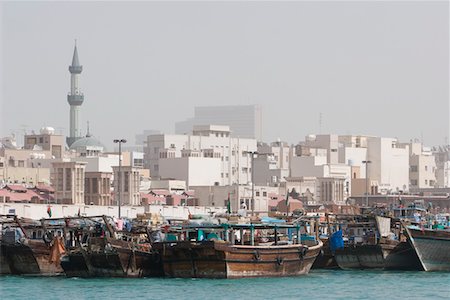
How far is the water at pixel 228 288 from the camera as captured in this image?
66.5 metres

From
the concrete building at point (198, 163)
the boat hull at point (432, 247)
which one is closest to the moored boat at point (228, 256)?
the boat hull at point (432, 247)

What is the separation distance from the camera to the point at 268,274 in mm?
73250

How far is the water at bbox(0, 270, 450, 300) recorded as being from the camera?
66.5 meters

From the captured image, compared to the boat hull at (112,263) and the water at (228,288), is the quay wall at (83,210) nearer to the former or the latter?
the boat hull at (112,263)

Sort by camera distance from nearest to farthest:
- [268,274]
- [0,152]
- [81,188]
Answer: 1. [268,274]
2. [81,188]
3. [0,152]

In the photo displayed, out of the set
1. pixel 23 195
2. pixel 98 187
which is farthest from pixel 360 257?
pixel 98 187

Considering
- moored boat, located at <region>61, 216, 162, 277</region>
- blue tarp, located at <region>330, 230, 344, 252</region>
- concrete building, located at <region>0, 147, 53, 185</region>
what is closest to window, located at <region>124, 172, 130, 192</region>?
concrete building, located at <region>0, 147, 53, 185</region>

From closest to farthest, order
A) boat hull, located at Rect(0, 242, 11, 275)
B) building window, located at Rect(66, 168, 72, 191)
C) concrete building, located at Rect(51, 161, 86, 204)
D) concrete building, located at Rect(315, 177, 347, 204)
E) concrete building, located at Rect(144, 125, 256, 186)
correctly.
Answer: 1. boat hull, located at Rect(0, 242, 11, 275)
2. concrete building, located at Rect(51, 161, 86, 204)
3. building window, located at Rect(66, 168, 72, 191)
4. concrete building, located at Rect(315, 177, 347, 204)
5. concrete building, located at Rect(144, 125, 256, 186)

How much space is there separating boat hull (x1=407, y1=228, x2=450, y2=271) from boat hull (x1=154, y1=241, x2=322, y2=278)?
8.33m

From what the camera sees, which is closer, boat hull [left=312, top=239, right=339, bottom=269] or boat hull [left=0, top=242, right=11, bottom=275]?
Result: boat hull [left=0, top=242, right=11, bottom=275]

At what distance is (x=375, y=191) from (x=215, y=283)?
122290mm

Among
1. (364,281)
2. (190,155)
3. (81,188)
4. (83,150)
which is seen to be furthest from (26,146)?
(364,281)

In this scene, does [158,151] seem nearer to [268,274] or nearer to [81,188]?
[81,188]

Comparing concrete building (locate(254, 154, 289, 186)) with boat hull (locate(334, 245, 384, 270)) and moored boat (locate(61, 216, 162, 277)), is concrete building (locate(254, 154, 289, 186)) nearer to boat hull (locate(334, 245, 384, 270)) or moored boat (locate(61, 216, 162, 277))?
boat hull (locate(334, 245, 384, 270))
